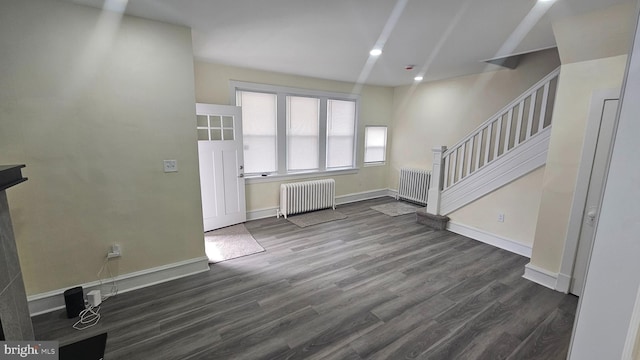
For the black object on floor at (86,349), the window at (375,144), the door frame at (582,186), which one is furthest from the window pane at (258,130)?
the door frame at (582,186)

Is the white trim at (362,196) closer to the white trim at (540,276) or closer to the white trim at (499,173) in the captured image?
the white trim at (499,173)

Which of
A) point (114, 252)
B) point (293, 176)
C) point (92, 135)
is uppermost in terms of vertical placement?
point (92, 135)

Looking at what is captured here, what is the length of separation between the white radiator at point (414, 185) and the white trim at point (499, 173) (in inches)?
43.9

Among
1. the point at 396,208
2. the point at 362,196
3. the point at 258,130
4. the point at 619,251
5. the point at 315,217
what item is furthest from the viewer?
the point at 362,196

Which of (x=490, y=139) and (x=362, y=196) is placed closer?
(x=490, y=139)

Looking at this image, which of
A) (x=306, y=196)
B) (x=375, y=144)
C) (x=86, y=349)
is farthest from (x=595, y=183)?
(x=86, y=349)

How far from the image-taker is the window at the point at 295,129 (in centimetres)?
451

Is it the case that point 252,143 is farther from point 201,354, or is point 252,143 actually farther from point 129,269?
point 201,354

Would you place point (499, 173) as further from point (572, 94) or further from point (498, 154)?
point (572, 94)

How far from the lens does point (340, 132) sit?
18.4ft

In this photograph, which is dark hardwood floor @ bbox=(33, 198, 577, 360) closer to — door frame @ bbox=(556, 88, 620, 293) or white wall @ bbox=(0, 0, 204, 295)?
door frame @ bbox=(556, 88, 620, 293)

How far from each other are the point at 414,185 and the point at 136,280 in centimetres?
501

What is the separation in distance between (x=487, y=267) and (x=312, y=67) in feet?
12.1

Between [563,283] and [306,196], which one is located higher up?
[306,196]
